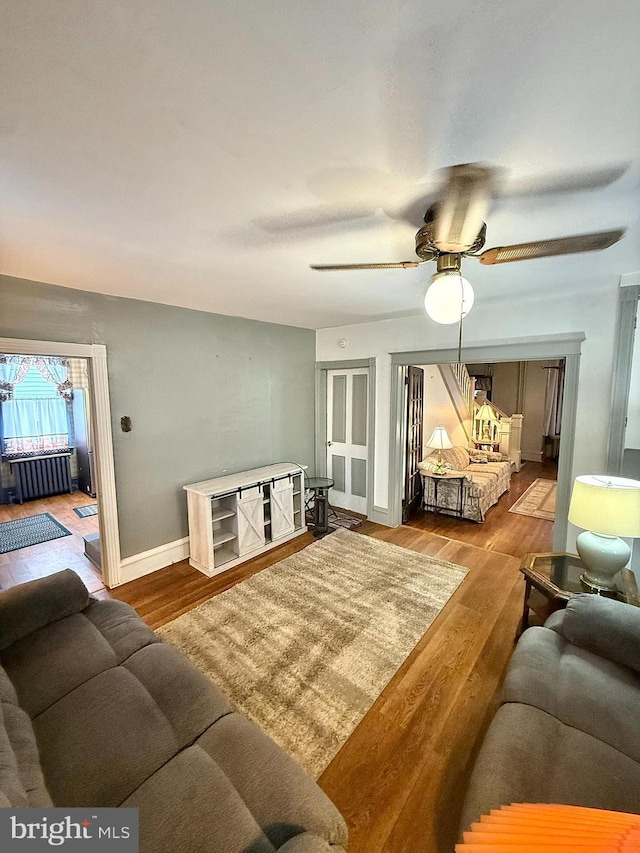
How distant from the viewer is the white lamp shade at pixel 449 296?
4.88 feet

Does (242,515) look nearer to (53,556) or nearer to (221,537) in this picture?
(221,537)

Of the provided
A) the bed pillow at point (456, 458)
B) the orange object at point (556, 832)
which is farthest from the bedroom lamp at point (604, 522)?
the bed pillow at point (456, 458)

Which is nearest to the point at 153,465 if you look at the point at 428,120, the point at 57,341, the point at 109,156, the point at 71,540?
the point at 57,341

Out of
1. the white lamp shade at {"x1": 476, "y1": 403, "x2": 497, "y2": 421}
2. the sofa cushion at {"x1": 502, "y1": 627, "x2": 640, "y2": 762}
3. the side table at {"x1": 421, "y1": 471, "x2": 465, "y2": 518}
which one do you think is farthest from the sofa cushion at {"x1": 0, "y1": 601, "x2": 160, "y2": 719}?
the white lamp shade at {"x1": 476, "y1": 403, "x2": 497, "y2": 421}

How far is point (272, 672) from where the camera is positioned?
211 centimetres

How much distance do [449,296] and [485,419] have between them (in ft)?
19.6

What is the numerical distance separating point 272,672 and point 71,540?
10.9 ft

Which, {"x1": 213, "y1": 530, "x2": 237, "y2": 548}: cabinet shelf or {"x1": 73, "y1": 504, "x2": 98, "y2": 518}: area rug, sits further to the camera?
{"x1": 73, "y1": 504, "x2": 98, "y2": 518}: area rug

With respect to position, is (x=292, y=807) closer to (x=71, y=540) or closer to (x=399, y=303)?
(x=399, y=303)

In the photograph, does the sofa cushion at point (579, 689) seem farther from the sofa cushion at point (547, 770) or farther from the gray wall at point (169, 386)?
the gray wall at point (169, 386)

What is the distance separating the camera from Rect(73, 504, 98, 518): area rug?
→ 488cm

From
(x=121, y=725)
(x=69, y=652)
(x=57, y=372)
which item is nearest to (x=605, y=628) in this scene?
(x=121, y=725)

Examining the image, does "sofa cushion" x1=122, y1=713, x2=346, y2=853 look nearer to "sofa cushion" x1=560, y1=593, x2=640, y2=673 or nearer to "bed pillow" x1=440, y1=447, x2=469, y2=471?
"sofa cushion" x1=560, y1=593, x2=640, y2=673

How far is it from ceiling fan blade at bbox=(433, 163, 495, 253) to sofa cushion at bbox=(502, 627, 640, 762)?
191 centimetres
